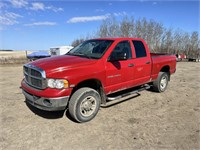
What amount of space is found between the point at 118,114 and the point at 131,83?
1.13 m

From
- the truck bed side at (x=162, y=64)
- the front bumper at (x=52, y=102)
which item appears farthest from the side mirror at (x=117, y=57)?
the truck bed side at (x=162, y=64)

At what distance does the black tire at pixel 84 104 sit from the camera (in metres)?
3.99

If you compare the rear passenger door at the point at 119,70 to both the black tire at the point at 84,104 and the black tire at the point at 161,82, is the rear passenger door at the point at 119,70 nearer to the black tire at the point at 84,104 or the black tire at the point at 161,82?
the black tire at the point at 84,104

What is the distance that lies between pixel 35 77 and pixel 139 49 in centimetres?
338

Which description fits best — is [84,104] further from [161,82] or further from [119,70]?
[161,82]

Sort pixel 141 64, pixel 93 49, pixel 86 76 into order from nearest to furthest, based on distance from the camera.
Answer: pixel 86 76
pixel 93 49
pixel 141 64

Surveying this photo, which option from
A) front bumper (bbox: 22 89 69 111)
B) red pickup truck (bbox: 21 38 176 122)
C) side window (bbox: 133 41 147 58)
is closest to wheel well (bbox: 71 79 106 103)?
red pickup truck (bbox: 21 38 176 122)

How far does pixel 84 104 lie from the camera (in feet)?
13.8

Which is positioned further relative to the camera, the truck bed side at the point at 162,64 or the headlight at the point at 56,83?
the truck bed side at the point at 162,64

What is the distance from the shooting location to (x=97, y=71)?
4.27m

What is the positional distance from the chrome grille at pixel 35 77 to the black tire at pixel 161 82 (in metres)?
4.36

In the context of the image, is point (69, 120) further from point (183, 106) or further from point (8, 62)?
point (8, 62)

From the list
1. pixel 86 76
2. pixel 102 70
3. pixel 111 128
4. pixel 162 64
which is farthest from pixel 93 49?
pixel 162 64

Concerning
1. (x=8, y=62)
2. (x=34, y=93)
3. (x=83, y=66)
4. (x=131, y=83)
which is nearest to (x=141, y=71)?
(x=131, y=83)
